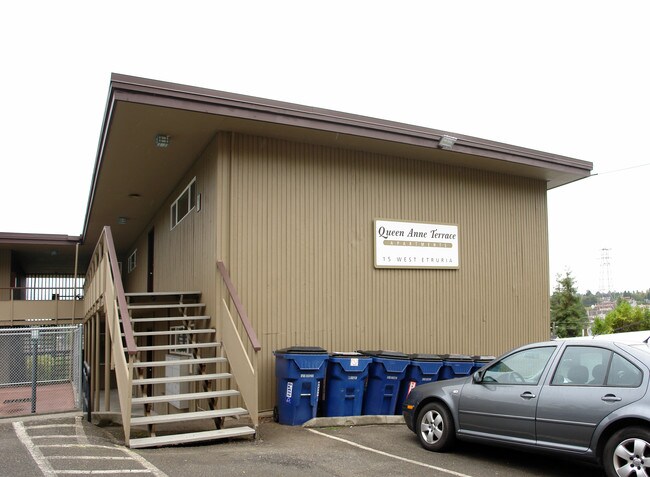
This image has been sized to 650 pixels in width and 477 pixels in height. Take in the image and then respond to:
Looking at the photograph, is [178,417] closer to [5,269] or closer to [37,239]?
[37,239]

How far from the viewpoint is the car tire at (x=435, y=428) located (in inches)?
283

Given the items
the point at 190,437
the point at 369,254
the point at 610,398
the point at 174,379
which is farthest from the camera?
the point at 369,254

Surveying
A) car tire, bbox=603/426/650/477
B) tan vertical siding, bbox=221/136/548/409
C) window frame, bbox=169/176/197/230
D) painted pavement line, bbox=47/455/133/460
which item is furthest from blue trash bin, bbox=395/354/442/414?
window frame, bbox=169/176/197/230

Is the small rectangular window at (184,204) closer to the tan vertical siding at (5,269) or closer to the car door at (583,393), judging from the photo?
the car door at (583,393)

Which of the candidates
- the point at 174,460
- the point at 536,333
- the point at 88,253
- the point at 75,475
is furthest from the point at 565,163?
the point at 88,253

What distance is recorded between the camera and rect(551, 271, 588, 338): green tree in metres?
52.7

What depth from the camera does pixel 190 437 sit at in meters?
7.38

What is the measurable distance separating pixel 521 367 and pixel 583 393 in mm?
922

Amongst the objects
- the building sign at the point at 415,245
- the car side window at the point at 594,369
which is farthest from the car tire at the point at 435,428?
the building sign at the point at 415,245

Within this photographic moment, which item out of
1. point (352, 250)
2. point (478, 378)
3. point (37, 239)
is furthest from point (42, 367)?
point (37, 239)

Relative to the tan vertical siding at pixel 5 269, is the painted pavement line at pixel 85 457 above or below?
below

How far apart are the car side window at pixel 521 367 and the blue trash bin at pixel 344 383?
245cm

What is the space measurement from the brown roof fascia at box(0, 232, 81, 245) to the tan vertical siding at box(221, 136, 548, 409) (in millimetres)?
16125

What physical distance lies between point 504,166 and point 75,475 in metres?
9.63
